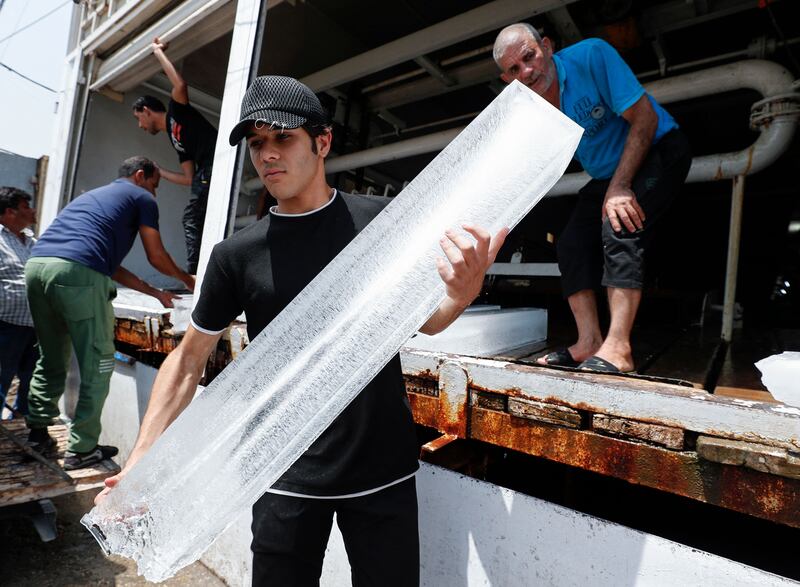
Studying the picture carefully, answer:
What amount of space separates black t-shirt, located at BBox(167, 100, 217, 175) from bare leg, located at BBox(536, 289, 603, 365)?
308 centimetres

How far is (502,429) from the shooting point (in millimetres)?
1475

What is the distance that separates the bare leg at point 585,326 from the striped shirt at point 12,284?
161 inches

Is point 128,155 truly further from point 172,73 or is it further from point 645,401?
point 645,401

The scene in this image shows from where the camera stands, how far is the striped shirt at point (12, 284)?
3502 millimetres

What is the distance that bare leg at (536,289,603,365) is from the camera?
1.89 m

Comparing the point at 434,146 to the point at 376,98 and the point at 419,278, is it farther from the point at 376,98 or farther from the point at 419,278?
the point at 419,278

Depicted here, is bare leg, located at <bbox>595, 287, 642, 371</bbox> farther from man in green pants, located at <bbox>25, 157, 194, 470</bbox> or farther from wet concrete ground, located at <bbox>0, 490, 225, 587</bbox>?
man in green pants, located at <bbox>25, 157, 194, 470</bbox>

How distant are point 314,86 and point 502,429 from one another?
3968 millimetres

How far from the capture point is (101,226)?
9.20 feet

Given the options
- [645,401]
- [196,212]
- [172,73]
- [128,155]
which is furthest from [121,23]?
[645,401]

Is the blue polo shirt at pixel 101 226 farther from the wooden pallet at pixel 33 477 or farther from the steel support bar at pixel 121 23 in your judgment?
the steel support bar at pixel 121 23

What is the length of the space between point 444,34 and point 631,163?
7.57 ft

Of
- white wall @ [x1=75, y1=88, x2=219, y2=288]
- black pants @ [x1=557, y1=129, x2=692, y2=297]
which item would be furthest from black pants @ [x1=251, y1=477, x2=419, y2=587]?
white wall @ [x1=75, y1=88, x2=219, y2=288]

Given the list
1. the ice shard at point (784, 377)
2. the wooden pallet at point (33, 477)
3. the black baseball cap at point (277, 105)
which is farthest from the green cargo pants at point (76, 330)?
the ice shard at point (784, 377)
